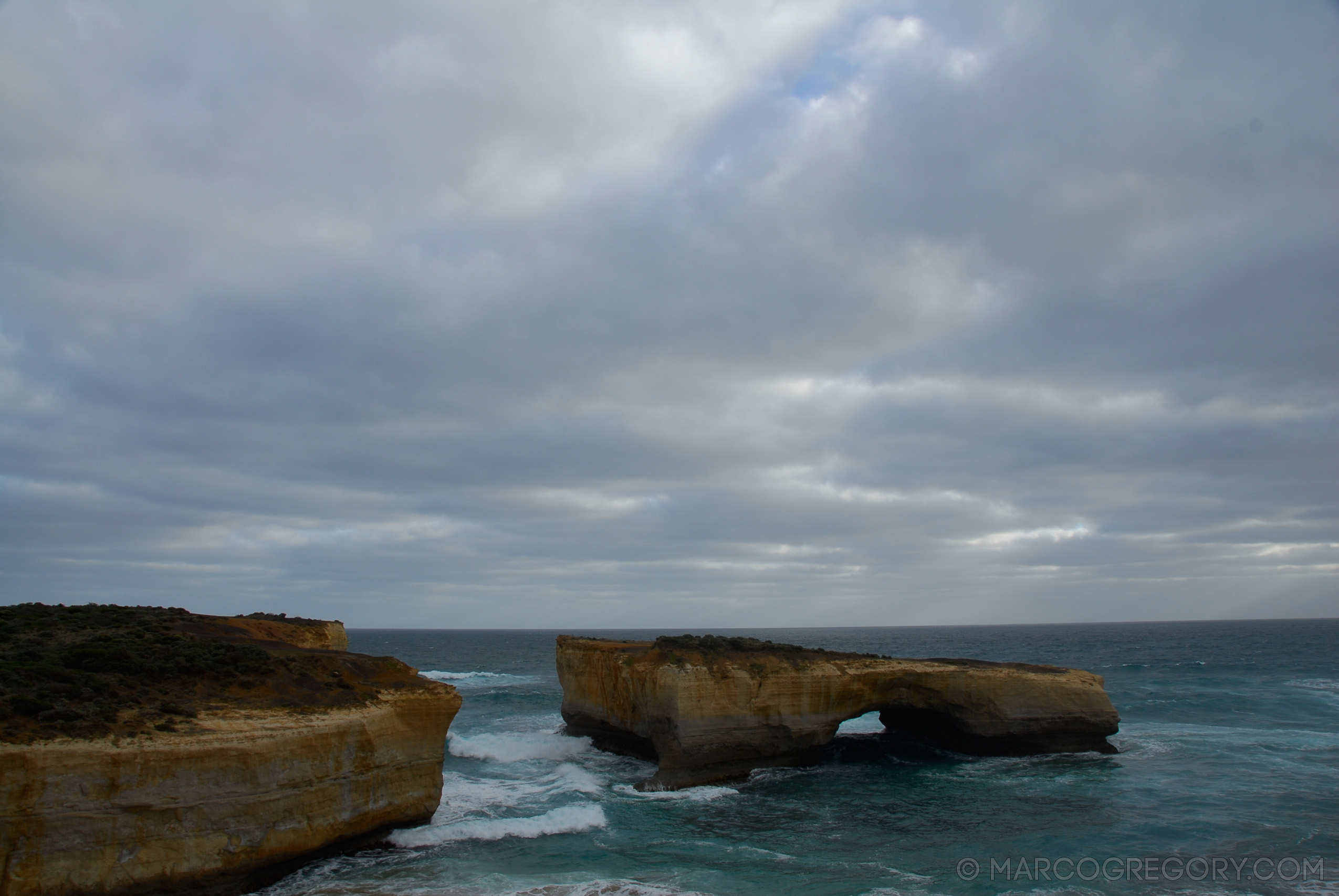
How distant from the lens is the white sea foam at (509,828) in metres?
19.6

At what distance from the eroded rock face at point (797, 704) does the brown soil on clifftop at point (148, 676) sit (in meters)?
9.85

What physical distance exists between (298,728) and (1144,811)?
23.4 m

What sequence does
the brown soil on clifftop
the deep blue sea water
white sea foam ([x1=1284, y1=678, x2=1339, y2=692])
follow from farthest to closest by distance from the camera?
white sea foam ([x1=1284, y1=678, x2=1339, y2=692])
the deep blue sea water
the brown soil on clifftop

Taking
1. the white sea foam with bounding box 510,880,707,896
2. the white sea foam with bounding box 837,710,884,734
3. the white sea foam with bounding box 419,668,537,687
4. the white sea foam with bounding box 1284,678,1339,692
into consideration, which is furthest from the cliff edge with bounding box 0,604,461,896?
the white sea foam with bounding box 1284,678,1339,692

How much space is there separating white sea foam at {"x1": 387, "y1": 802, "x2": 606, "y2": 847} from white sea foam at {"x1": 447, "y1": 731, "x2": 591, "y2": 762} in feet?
30.5

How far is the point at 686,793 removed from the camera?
996 inches

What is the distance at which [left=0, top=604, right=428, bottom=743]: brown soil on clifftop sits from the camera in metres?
14.4

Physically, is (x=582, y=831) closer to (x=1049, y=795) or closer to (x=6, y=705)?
(x=6, y=705)

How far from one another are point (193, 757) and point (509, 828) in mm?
9319

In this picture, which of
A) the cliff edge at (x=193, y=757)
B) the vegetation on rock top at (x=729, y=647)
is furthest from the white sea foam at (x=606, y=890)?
the vegetation on rock top at (x=729, y=647)

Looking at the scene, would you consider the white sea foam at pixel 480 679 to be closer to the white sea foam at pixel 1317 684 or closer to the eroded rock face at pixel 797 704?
the eroded rock face at pixel 797 704

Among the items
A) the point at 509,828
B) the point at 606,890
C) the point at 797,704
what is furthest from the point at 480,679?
the point at 606,890

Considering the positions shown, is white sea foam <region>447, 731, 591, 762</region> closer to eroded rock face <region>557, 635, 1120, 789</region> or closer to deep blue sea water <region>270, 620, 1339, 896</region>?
deep blue sea water <region>270, 620, 1339, 896</region>

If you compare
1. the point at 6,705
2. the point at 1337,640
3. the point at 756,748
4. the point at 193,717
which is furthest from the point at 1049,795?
the point at 1337,640
